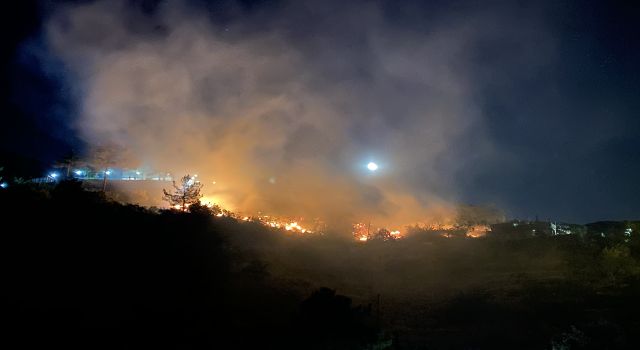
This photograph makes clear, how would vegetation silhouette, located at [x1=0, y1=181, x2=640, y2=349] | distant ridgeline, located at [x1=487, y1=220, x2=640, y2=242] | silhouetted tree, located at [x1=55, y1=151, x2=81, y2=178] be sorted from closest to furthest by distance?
vegetation silhouette, located at [x1=0, y1=181, x2=640, y2=349] < distant ridgeline, located at [x1=487, y1=220, x2=640, y2=242] < silhouetted tree, located at [x1=55, y1=151, x2=81, y2=178]

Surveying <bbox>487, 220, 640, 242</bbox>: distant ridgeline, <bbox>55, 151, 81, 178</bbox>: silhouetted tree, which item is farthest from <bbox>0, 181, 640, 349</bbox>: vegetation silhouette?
<bbox>55, 151, 81, 178</bbox>: silhouetted tree

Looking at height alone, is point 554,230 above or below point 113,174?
below

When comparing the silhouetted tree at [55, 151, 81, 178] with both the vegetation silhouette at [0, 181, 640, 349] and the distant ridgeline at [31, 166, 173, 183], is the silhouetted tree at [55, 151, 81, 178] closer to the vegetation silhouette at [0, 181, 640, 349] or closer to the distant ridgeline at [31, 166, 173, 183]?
the distant ridgeline at [31, 166, 173, 183]

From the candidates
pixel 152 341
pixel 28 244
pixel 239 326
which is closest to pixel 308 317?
pixel 239 326

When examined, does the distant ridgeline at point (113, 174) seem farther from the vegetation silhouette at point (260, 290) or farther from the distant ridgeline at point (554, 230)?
the distant ridgeline at point (554, 230)

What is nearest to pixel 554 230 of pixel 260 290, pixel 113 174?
pixel 260 290

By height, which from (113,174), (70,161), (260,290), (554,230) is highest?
(113,174)

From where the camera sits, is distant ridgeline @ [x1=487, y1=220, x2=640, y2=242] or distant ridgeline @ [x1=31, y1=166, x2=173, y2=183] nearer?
distant ridgeline @ [x1=487, y1=220, x2=640, y2=242]

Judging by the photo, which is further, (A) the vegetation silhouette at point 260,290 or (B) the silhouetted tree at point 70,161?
(B) the silhouetted tree at point 70,161

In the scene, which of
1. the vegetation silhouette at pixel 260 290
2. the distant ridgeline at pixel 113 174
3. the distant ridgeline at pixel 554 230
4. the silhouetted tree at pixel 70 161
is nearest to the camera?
the vegetation silhouette at pixel 260 290

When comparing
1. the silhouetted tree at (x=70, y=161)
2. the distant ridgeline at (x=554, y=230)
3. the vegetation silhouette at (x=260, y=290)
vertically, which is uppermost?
the silhouetted tree at (x=70, y=161)

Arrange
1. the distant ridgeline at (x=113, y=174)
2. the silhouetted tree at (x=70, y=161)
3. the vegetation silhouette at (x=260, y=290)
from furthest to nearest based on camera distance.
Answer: the distant ridgeline at (x=113, y=174) → the silhouetted tree at (x=70, y=161) → the vegetation silhouette at (x=260, y=290)

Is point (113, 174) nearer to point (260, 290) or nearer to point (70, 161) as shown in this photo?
point (70, 161)

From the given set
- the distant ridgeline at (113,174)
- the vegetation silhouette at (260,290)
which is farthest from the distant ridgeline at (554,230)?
the distant ridgeline at (113,174)
